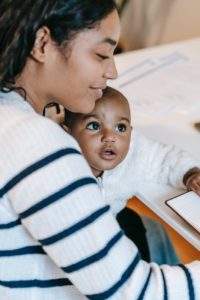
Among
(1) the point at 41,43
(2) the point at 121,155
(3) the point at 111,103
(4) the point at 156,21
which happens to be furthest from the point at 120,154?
(4) the point at 156,21

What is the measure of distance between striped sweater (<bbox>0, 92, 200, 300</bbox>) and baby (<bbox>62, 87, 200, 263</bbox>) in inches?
12.9

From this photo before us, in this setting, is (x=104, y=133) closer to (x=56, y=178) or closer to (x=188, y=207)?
(x=188, y=207)

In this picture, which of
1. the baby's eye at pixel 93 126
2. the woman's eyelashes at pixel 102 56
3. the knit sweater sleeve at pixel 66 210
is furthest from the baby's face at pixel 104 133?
the knit sweater sleeve at pixel 66 210

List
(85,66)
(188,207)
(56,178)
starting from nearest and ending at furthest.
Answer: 1. (56,178)
2. (85,66)
3. (188,207)

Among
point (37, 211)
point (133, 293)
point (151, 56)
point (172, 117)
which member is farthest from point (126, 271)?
point (151, 56)

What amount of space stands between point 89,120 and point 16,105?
330mm

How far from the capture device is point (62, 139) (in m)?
0.69

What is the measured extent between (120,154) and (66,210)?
404 millimetres

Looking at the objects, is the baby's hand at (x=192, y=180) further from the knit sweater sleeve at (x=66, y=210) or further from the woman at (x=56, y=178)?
the knit sweater sleeve at (x=66, y=210)

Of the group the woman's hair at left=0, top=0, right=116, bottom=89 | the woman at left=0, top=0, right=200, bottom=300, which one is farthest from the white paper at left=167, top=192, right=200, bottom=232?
the woman's hair at left=0, top=0, right=116, bottom=89

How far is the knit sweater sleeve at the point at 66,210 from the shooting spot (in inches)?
26.1

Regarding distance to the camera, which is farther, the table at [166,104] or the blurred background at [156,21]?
the blurred background at [156,21]

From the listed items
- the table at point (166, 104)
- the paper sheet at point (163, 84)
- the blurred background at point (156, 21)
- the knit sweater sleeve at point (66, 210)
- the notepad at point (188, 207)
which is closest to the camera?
the knit sweater sleeve at point (66, 210)

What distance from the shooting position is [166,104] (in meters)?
1.38
